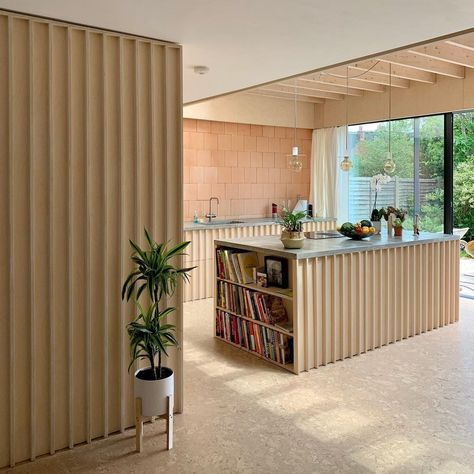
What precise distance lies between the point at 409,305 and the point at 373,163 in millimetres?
3528

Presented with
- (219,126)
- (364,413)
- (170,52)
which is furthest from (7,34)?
(219,126)

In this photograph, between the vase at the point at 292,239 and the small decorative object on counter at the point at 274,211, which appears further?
the small decorative object on counter at the point at 274,211

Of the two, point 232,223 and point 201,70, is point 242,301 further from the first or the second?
point 232,223

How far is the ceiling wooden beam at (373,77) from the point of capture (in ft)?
20.4

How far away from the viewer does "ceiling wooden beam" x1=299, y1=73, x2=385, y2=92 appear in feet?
21.3

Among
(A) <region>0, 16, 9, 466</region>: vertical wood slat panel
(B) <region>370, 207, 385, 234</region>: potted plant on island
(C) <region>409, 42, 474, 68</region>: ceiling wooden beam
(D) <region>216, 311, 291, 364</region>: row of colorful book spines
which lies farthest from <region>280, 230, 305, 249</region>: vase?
(C) <region>409, 42, 474, 68</region>: ceiling wooden beam

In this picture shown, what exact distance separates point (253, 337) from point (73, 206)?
230 cm

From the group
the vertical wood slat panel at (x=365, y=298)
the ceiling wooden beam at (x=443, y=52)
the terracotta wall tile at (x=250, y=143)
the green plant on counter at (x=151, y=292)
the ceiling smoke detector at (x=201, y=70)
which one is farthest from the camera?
the terracotta wall tile at (x=250, y=143)

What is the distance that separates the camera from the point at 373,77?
664 centimetres

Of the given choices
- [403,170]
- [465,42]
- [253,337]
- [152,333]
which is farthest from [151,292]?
[403,170]

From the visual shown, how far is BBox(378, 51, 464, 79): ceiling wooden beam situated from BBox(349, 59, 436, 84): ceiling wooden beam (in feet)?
1.10

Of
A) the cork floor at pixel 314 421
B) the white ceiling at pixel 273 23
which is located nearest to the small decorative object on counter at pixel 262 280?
the cork floor at pixel 314 421

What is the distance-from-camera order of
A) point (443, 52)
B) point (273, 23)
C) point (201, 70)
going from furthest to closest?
point (443, 52) → point (201, 70) → point (273, 23)

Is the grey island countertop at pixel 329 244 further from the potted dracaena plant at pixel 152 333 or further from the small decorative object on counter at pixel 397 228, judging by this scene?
the potted dracaena plant at pixel 152 333
